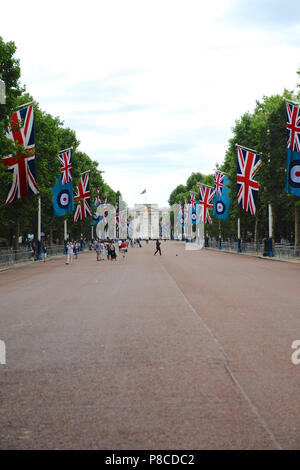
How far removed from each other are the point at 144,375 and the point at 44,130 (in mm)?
43042

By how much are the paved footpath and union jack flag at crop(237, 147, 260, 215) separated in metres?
30.5

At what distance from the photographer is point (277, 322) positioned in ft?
37.9

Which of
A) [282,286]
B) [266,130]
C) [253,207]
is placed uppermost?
[266,130]

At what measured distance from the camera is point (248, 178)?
4412cm

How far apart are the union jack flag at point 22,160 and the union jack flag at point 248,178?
60.7ft

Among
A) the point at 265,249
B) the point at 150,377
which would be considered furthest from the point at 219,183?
the point at 150,377

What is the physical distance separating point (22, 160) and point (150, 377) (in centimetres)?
Answer: 2626

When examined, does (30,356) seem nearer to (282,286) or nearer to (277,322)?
(277,322)

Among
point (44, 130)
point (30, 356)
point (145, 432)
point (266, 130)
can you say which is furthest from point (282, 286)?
point (44, 130)

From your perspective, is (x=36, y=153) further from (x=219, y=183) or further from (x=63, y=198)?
(x=219, y=183)

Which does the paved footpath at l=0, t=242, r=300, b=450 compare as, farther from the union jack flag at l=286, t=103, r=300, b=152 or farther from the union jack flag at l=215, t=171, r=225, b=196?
the union jack flag at l=215, t=171, r=225, b=196

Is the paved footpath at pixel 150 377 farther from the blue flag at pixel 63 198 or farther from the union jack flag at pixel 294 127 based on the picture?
the blue flag at pixel 63 198
